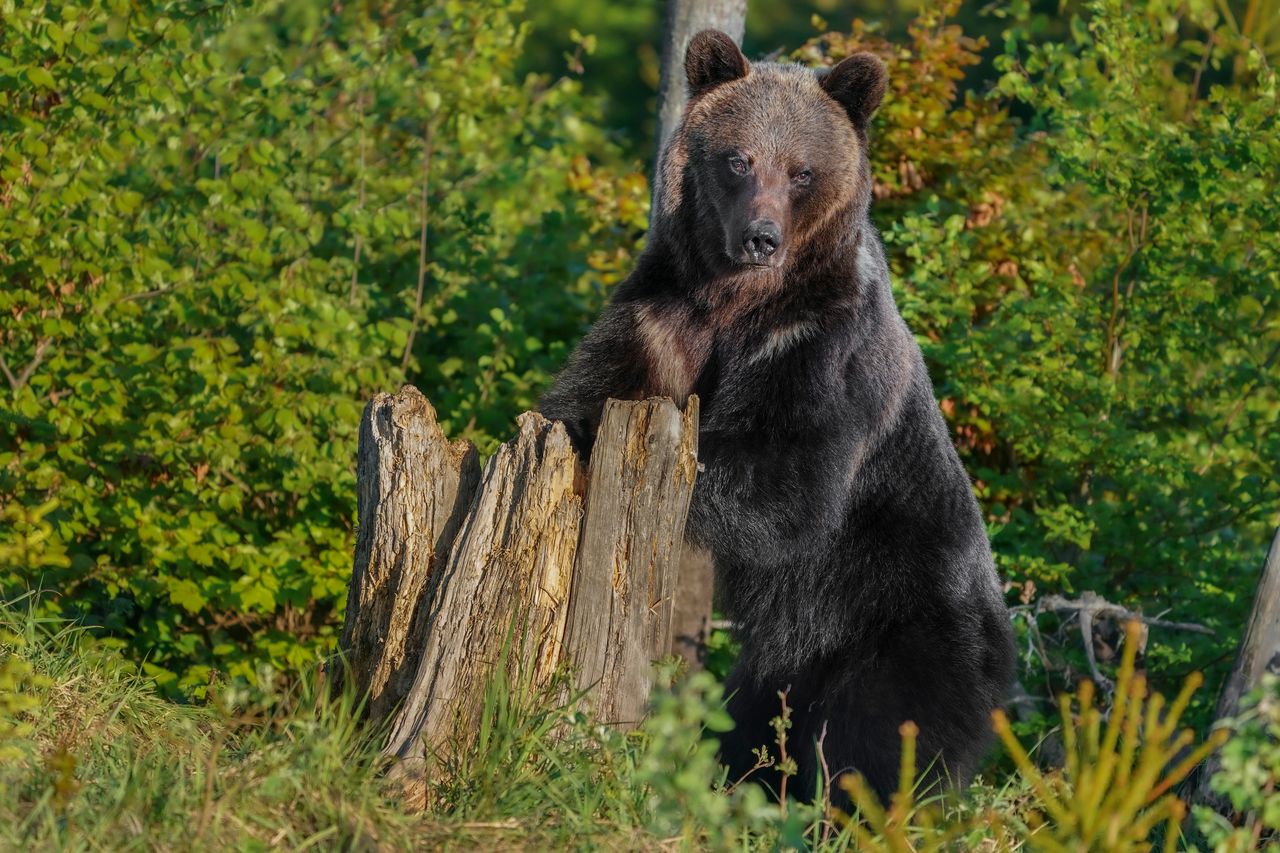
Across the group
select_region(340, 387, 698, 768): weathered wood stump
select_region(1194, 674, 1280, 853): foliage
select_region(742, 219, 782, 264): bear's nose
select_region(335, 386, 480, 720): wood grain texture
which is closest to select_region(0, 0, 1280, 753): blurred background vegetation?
select_region(335, 386, 480, 720): wood grain texture

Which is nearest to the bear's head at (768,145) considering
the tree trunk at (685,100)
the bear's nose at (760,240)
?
the bear's nose at (760,240)

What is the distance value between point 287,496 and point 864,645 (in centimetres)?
277

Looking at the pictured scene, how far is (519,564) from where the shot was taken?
144 inches

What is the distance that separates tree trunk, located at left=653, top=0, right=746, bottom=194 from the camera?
6.30 metres

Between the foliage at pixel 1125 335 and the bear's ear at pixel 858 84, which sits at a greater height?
the bear's ear at pixel 858 84

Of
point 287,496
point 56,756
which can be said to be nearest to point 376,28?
point 287,496

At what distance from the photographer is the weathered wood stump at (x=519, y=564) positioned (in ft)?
11.9

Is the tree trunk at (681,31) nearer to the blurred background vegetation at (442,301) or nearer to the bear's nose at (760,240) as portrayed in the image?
the blurred background vegetation at (442,301)

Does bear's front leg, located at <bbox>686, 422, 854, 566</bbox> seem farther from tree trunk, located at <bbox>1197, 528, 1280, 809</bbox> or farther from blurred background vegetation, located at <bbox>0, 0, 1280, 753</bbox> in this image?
blurred background vegetation, located at <bbox>0, 0, 1280, 753</bbox>

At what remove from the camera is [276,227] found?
6.07 metres

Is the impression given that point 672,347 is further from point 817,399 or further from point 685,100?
point 685,100

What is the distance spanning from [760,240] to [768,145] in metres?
0.47

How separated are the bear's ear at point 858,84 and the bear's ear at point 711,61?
10.9 inches

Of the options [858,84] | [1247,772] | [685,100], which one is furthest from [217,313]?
[1247,772]
